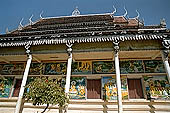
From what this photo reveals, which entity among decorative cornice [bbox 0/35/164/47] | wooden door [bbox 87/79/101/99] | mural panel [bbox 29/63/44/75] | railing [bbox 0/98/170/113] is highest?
decorative cornice [bbox 0/35/164/47]

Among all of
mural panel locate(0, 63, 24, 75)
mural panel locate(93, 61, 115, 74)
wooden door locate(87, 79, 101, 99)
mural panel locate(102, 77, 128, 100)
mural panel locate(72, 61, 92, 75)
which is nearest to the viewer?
mural panel locate(102, 77, 128, 100)

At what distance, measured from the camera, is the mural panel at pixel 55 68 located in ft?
35.2

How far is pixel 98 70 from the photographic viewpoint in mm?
10367

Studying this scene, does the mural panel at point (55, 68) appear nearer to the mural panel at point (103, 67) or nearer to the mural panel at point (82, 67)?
the mural panel at point (82, 67)

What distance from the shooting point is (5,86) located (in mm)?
11102

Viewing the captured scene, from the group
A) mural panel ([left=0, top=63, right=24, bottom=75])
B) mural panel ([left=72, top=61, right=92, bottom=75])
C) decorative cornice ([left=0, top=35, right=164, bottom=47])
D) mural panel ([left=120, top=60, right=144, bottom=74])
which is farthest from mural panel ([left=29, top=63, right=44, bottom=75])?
mural panel ([left=120, top=60, right=144, bottom=74])

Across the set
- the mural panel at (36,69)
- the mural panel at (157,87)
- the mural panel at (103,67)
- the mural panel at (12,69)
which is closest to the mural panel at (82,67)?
the mural panel at (103,67)

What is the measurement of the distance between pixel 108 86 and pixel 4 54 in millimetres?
8404

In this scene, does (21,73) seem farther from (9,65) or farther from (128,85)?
(128,85)

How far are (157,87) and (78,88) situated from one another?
5932mm

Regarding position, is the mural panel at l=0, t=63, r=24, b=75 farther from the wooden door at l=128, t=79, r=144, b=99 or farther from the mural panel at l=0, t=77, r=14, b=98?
the wooden door at l=128, t=79, r=144, b=99

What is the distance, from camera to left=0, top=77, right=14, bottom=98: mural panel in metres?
10.8

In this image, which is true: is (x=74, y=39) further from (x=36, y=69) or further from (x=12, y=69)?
(x=12, y=69)

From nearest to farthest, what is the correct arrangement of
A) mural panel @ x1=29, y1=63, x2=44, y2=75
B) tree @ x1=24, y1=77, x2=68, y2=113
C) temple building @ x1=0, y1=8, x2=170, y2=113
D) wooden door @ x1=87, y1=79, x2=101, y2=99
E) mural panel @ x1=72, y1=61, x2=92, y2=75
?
tree @ x1=24, y1=77, x2=68, y2=113 < temple building @ x1=0, y1=8, x2=170, y2=113 < wooden door @ x1=87, y1=79, x2=101, y2=99 < mural panel @ x1=72, y1=61, x2=92, y2=75 < mural panel @ x1=29, y1=63, x2=44, y2=75
